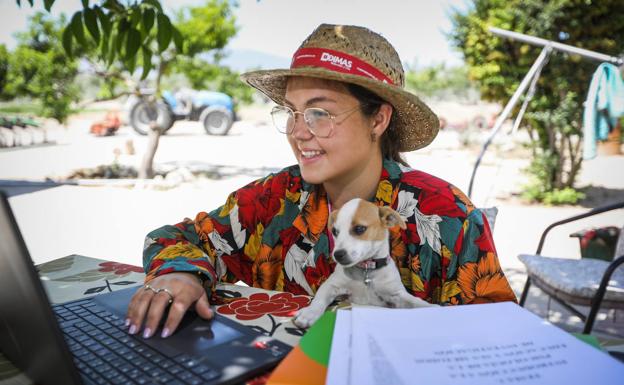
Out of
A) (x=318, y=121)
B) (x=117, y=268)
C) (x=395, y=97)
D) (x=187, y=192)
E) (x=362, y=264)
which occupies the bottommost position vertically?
(x=187, y=192)

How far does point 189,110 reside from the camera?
19.8 metres

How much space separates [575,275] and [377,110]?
8.27ft

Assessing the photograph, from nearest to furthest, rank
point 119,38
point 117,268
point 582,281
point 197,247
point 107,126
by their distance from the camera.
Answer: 1. point 197,247
2. point 117,268
3. point 119,38
4. point 582,281
5. point 107,126

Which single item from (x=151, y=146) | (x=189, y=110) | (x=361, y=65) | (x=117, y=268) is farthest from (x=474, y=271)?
(x=189, y=110)

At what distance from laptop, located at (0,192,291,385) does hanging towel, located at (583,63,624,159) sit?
5436 millimetres

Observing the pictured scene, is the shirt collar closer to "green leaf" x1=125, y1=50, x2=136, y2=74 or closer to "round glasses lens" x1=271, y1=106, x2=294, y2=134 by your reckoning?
"round glasses lens" x1=271, y1=106, x2=294, y2=134

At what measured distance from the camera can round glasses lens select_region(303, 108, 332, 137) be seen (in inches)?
64.3

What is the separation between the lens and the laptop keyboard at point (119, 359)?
100 cm

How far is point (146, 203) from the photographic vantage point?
9.02 metres

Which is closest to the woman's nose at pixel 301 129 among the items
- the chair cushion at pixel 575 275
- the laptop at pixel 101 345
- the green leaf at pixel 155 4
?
the laptop at pixel 101 345

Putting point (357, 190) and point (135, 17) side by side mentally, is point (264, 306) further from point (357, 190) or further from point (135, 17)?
point (135, 17)

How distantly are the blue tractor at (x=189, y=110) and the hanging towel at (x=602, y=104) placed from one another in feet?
49.0

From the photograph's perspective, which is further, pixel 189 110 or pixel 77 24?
pixel 189 110

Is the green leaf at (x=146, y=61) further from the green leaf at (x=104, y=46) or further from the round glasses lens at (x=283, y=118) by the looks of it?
the round glasses lens at (x=283, y=118)
